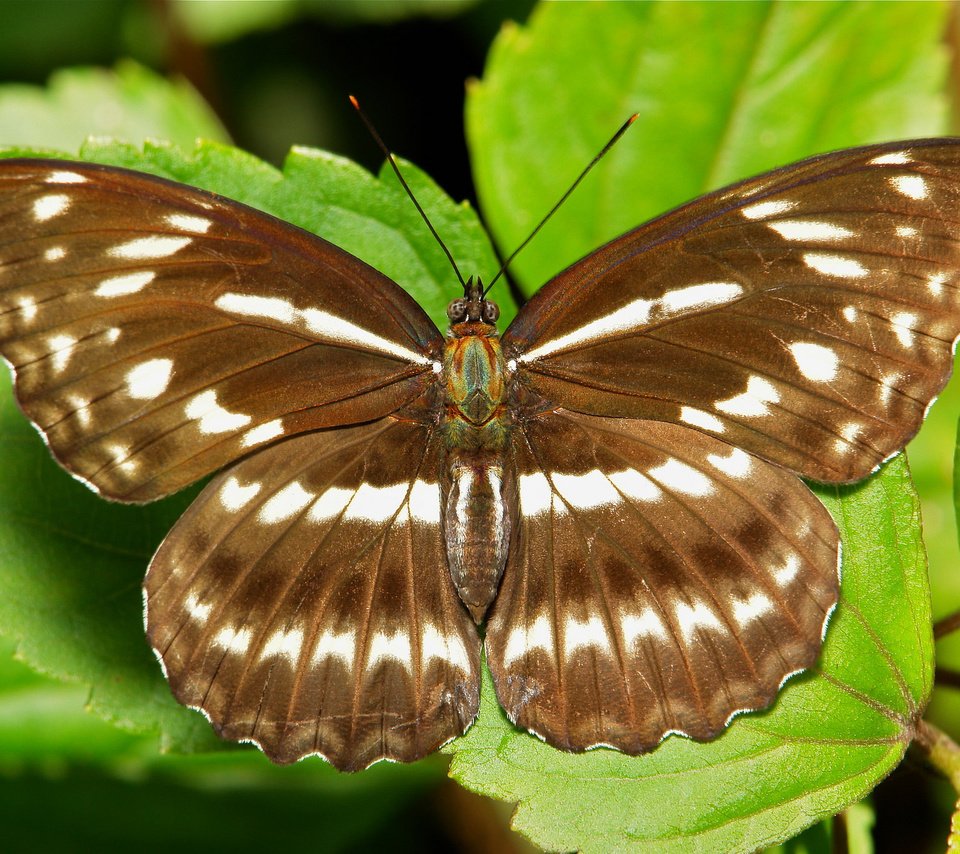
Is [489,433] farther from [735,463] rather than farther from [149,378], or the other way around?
[149,378]

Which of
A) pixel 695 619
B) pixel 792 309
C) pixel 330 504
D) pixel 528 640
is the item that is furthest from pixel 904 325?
pixel 330 504

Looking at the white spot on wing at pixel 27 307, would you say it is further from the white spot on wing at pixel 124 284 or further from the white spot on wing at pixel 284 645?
the white spot on wing at pixel 284 645

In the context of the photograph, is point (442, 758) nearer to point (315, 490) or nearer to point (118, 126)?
point (315, 490)

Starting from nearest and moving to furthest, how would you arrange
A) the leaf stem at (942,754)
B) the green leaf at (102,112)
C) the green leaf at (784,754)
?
the green leaf at (784,754) < the leaf stem at (942,754) < the green leaf at (102,112)

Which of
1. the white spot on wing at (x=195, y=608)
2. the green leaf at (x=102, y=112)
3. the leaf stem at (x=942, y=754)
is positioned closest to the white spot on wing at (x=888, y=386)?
Answer: the leaf stem at (x=942, y=754)

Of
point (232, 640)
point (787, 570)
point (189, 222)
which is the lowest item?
point (232, 640)

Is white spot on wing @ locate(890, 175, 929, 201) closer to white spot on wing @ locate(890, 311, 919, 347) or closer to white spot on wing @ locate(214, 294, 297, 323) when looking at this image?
white spot on wing @ locate(890, 311, 919, 347)
